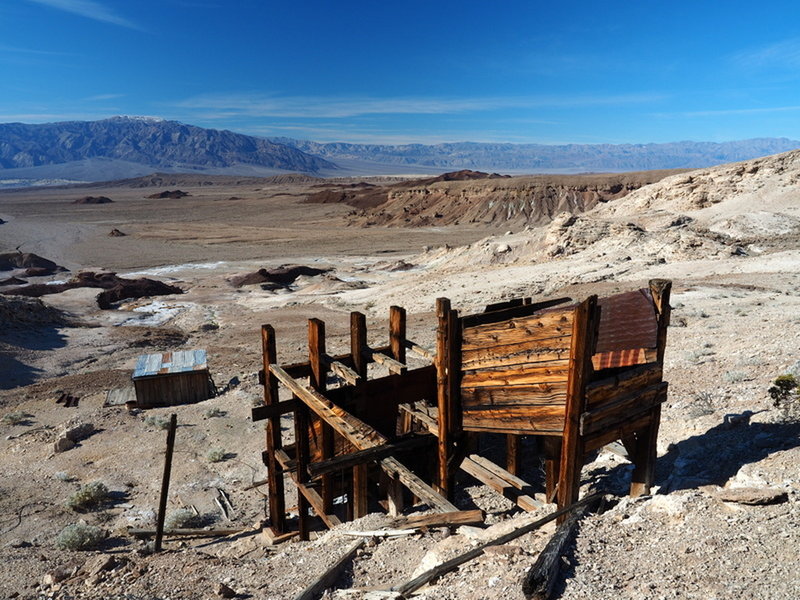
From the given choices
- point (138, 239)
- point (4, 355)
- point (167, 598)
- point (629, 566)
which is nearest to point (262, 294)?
point (4, 355)

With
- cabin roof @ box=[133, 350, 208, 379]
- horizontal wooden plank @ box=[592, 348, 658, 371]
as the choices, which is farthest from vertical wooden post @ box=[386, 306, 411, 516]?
cabin roof @ box=[133, 350, 208, 379]

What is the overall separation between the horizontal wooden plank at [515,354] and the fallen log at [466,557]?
132 cm

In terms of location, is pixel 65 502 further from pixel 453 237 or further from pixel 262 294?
pixel 453 237

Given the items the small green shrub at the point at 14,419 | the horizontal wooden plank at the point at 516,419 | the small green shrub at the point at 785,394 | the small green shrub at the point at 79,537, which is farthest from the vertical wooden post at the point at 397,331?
the small green shrub at the point at 14,419

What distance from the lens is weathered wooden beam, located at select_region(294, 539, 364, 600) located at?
464 centimetres

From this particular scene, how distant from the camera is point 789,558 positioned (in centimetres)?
395

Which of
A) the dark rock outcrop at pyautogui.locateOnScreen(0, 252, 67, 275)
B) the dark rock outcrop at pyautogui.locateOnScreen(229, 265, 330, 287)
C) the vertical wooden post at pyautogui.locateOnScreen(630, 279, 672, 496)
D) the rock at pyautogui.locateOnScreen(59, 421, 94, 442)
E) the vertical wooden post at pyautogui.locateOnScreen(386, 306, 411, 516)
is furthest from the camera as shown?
the dark rock outcrop at pyautogui.locateOnScreen(0, 252, 67, 275)

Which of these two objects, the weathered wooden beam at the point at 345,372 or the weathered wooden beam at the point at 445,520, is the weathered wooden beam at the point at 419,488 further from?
the weathered wooden beam at the point at 345,372

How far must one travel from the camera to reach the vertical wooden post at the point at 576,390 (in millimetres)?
4809

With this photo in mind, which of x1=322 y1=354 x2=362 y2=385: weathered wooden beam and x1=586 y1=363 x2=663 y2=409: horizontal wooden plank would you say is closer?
x1=586 y1=363 x2=663 y2=409: horizontal wooden plank

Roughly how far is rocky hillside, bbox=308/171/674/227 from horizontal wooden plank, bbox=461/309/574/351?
65523 mm

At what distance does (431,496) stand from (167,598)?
268cm

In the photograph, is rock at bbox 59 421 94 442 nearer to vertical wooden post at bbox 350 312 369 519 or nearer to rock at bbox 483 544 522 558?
vertical wooden post at bbox 350 312 369 519

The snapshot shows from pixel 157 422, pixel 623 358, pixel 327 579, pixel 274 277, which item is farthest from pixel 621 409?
pixel 274 277
